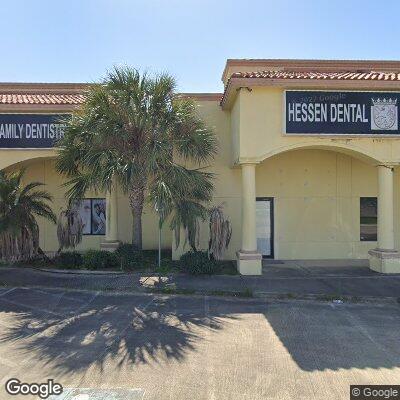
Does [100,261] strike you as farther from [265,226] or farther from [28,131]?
[265,226]

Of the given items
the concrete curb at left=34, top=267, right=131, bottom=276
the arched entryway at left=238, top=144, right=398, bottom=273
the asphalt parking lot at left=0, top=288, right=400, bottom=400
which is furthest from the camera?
the arched entryway at left=238, top=144, right=398, bottom=273

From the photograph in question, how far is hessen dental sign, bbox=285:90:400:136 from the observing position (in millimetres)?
10352

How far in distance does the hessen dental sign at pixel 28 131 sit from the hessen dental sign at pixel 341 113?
7.26m

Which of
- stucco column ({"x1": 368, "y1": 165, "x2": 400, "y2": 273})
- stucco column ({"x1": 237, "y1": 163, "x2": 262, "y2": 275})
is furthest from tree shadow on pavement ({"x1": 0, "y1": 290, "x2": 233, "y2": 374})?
stucco column ({"x1": 368, "y1": 165, "x2": 400, "y2": 273})

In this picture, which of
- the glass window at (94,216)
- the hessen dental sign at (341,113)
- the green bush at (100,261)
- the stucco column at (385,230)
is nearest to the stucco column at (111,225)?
the green bush at (100,261)

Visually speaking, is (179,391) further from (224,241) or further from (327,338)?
(224,241)

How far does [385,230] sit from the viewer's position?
35.7 ft

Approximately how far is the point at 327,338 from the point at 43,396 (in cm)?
430

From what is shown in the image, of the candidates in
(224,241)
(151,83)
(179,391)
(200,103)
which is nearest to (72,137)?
(151,83)

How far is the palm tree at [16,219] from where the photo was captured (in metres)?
10.9

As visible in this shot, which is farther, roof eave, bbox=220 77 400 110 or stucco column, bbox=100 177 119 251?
stucco column, bbox=100 177 119 251

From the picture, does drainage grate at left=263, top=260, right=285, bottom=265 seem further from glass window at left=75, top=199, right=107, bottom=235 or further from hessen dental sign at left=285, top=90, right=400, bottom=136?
glass window at left=75, top=199, right=107, bottom=235

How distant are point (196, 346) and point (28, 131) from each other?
373 inches

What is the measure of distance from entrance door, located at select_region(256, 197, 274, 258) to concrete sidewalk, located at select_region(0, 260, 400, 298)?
1893 millimetres
